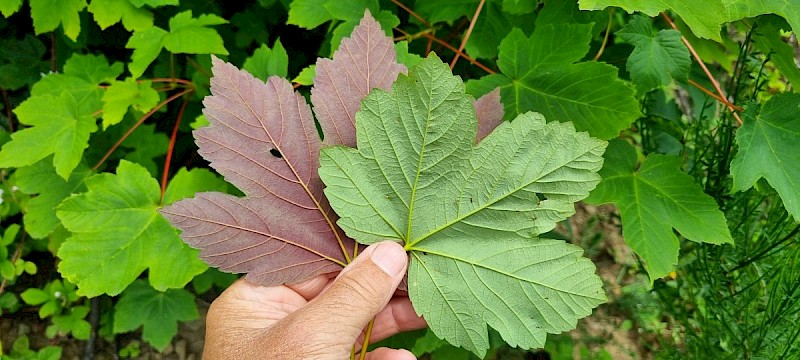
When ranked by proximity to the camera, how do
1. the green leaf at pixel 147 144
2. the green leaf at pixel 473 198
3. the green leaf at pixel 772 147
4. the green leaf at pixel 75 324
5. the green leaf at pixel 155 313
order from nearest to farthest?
the green leaf at pixel 473 198 → the green leaf at pixel 772 147 → the green leaf at pixel 147 144 → the green leaf at pixel 155 313 → the green leaf at pixel 75 324

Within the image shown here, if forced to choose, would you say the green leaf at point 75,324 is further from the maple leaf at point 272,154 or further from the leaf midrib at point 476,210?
Answer: the leaf midrib at point 476,210

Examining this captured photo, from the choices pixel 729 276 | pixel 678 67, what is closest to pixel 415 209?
pixel 678 67

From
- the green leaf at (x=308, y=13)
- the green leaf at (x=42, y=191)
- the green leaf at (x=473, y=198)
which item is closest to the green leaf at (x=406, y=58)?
the green leaf at (x=308, y=13)

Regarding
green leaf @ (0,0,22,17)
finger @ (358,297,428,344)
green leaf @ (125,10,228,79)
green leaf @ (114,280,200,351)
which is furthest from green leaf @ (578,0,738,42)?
green leaf @ (114,280,200,351)

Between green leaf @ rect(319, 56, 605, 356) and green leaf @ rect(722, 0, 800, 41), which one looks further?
green leaf @ rect(722, 0, 800, 41)

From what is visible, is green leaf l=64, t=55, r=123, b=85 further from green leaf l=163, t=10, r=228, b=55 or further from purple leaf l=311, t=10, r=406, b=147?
purple leaf l=311, t=10, r=406, b=147

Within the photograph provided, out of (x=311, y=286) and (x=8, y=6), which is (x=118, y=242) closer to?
(x=311, y=286)

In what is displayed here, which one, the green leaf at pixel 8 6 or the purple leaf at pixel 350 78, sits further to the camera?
the green leaf at pixel 8 6

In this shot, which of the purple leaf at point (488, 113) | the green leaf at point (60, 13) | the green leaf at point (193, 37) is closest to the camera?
the purple leaf at point (488, 113)
